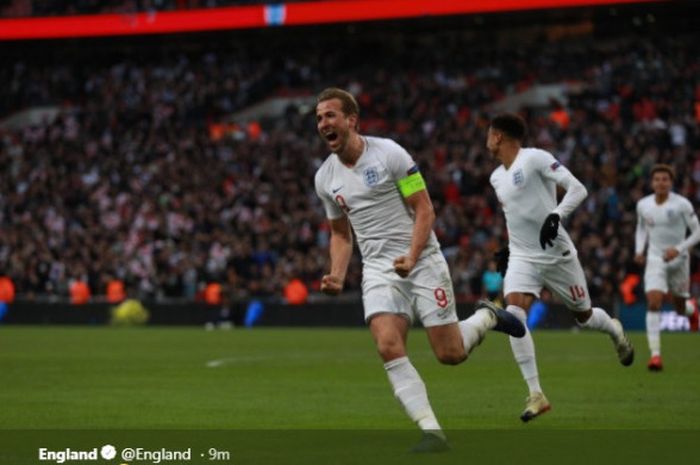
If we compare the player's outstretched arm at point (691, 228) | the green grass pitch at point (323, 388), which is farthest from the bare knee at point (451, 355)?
the player's outstretched arm at point (691, 228)

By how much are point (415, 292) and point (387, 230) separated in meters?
0.44

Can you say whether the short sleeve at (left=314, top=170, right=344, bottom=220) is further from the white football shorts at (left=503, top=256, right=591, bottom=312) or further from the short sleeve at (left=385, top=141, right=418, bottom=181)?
the white football shorts at (left=503, top=256, right=591, bottom=312)

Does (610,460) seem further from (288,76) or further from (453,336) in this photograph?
(288,76)

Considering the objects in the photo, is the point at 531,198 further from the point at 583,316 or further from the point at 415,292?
the point at 415,292

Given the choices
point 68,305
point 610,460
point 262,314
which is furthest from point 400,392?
point 68,305

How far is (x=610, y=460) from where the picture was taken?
8.07 metres

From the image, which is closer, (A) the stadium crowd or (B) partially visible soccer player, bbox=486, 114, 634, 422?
(B) partially visible soccer player, bbox=486, 114, 634, 422

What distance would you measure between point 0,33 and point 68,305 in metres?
13.2

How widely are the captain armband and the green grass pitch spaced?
1.72 meters

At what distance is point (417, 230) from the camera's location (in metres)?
9.08

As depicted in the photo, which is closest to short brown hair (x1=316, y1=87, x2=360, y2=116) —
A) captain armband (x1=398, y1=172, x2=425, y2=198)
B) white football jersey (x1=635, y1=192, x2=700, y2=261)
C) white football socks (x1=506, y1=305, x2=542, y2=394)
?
captain armband (x1=398, y1=172, x2=425, y2=198)

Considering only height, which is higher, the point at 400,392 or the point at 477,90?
the point at 477,90

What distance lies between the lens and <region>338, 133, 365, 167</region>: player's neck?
9281 millimetres

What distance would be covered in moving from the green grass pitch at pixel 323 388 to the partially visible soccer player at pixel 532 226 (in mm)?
944
